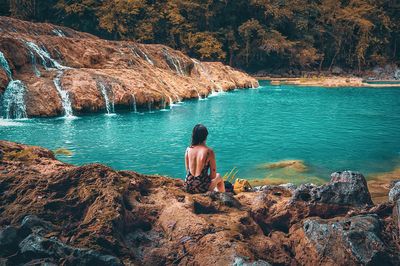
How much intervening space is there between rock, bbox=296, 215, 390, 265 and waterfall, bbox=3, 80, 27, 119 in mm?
20191

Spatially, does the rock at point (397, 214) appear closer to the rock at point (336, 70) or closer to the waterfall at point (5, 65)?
the waterfall at point (5, 65)

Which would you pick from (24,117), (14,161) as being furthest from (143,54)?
(14,161)

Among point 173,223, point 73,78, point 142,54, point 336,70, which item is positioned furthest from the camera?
point 336,70

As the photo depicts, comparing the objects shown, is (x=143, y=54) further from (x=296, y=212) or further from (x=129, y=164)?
(x=296, y=212)

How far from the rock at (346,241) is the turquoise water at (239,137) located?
769 cm

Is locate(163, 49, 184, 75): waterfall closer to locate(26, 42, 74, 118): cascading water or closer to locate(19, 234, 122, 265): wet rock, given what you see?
locate(26, 42, 74, 118): cascading water

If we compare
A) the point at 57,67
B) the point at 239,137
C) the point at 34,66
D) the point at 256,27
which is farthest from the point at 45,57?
the point at 256,27

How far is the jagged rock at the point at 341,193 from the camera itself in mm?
5332

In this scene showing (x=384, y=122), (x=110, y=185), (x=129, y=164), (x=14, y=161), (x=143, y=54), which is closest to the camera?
(x=110, y=185)

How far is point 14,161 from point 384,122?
22725 millimetres

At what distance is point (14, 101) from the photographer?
21.2 metres

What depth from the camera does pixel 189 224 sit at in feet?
15.0

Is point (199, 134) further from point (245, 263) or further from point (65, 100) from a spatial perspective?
point (65, 100)

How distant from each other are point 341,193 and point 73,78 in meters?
21.3
